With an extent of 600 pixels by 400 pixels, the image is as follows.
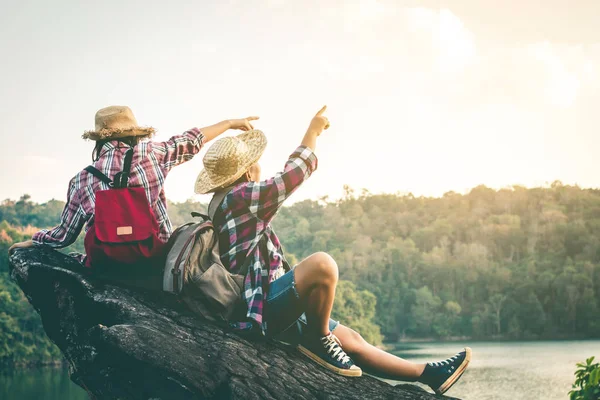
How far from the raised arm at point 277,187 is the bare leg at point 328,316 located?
35cm

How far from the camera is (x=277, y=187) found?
A: 372 cm

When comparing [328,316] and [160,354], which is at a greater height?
[328,316]

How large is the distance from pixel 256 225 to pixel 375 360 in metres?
1.04

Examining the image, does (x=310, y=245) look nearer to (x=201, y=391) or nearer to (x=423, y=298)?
(x=423, y=298)

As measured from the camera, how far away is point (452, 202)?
108m

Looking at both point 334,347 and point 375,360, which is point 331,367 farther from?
point 375,360

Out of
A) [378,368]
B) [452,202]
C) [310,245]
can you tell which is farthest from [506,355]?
[452,202]

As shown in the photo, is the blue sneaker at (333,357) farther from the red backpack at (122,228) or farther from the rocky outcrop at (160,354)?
the red backpack at (122,228)

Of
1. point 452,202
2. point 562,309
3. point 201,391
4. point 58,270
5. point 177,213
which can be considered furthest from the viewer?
point 452,202

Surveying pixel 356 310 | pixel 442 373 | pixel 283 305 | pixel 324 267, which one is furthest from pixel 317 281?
pixel 356 310

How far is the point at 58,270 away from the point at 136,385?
913 millimetres

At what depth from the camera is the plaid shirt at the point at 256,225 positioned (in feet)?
12.3

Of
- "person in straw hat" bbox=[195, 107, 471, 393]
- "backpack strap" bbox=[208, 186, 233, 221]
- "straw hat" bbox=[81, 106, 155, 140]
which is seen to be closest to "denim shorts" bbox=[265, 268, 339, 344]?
"person in straw hat" bbox=[195, 107, 471, 393]

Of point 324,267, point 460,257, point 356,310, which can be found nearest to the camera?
point 324,267
